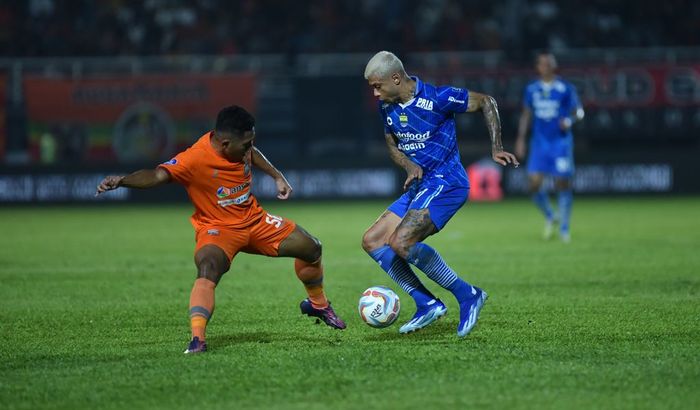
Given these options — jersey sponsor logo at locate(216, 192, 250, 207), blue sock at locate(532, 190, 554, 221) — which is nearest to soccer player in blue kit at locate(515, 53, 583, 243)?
blue sock at locate(532, 190, 554, 221)

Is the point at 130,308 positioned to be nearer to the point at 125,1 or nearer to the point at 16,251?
the point at 16,251

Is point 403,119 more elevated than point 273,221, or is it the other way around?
point 403,119

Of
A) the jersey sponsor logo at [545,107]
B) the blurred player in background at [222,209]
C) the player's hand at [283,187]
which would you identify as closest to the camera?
the blurred player in background at [222,209]

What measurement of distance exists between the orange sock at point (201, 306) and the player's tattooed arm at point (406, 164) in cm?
165

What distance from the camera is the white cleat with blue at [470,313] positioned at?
744 cm

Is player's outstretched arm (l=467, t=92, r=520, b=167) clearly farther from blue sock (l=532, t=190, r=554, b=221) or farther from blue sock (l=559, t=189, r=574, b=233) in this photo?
blue sock (l=532, t=190, r=554, b=221)

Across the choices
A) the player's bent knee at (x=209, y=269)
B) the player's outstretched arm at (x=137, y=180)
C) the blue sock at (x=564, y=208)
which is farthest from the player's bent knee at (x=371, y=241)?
the blue sock at (x=564, y=208)

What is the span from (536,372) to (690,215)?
44.4 feet

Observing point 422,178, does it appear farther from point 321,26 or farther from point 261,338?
point 321,26

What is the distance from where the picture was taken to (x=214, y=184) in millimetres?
7305

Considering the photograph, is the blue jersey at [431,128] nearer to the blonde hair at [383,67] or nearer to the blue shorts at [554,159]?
the blonde hair at [383,67]

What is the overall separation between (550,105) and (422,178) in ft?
25.6

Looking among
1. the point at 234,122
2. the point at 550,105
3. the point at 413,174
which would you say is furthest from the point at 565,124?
the point at 234,122

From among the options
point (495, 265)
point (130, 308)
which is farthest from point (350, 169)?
point (130, 308)
